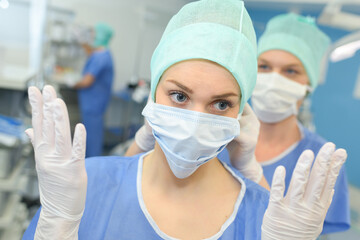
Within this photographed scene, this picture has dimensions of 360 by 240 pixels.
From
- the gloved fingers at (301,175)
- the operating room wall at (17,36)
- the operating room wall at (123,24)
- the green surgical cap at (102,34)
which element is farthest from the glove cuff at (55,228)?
the operating room wall at (123,24)

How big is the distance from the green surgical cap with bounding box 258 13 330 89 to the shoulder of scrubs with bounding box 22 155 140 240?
0.96 meters

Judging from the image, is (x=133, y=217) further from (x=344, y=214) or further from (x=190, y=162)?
(x=344, y=214)

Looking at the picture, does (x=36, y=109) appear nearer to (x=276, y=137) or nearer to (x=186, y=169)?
(x=186, y=169)

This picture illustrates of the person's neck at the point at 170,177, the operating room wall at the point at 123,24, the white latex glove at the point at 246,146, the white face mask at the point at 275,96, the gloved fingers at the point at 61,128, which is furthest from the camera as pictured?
the operating room wall at the point at 123,24

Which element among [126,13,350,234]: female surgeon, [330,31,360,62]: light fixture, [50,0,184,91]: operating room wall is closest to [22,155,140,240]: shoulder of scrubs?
[126,13,350,234]: female surgeon

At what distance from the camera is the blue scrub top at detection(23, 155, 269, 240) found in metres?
0.89

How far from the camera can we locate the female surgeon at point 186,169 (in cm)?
76

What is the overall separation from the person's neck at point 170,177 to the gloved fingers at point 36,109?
351mm

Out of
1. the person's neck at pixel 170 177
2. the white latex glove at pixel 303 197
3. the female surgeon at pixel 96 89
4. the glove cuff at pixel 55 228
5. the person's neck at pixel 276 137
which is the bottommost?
the female surgeon at pixel 96 89

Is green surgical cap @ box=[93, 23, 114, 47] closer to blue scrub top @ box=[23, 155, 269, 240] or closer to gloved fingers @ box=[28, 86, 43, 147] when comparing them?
blue scrub top @ box=[23, 155, 269, 240]

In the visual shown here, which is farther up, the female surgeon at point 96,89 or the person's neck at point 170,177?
the person's neck at point 170,177

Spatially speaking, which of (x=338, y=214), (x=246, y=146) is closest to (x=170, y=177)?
(x=246, y=146)

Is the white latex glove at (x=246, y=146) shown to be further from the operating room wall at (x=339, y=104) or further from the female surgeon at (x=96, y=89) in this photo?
the female surgeon at (x=96, y=89)

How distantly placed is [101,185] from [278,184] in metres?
0.51
